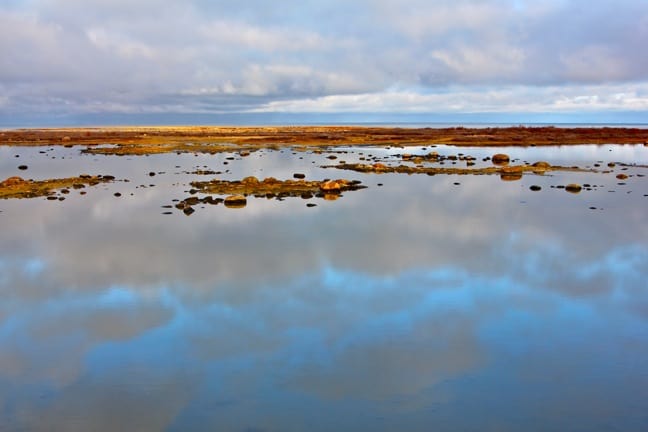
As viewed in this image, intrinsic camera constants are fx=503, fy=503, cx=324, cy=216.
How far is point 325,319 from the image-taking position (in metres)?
13.0

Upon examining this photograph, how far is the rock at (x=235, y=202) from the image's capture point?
28047 millimetres

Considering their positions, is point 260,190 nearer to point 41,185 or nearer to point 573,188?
point 41,185

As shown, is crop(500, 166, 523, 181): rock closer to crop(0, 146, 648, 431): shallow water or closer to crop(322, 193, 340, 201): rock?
crop(0, 146, 648, 431): shallow water

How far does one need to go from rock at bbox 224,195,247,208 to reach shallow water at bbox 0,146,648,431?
974 mm

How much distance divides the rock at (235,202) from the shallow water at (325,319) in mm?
974

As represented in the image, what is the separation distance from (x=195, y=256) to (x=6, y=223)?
12.2 meters

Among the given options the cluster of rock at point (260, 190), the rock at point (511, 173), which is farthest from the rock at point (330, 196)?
the rock at point (511, 173)

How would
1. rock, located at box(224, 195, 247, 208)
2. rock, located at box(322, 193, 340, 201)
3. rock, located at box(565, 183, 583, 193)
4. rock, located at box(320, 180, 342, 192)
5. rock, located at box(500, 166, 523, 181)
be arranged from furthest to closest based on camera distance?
rock, located at box(500, 166, 523, 181), rock, located at box(565, 183, 583, 193), rock, located at box(320, 180, 342, 192), rock, located at box(322, 193, 340, 201), rock, located at box(224, 195, 247, 208)

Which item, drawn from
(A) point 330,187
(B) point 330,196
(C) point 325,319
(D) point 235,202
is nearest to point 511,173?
(A) point 330,187

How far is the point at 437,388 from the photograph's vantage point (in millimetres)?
9750

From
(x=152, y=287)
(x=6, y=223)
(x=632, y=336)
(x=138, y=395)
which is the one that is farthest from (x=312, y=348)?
(x=6, y=223)

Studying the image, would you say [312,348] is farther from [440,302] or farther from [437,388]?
[440,302]

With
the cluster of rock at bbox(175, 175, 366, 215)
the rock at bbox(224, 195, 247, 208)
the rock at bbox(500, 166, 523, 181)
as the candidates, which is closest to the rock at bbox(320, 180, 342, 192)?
the cluster of rock at bbox(175, 175, 366, 215)

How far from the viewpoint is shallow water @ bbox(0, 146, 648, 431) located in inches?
360
